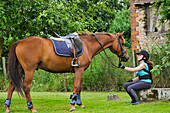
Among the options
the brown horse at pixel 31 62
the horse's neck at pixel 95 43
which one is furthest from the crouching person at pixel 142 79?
the brown horse at pixel 31 62

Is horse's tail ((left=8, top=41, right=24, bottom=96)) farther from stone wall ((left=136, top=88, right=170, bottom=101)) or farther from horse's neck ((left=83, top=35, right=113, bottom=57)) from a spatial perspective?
stone wall ((left=136, top=88, right=170, bottom=101))

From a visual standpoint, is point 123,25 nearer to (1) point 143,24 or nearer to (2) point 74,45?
(1) point 143,24

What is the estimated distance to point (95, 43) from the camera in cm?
796

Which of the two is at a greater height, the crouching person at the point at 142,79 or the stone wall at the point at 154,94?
the crouching person at the point at 142,79

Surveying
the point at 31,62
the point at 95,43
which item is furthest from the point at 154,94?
the point at 31,62

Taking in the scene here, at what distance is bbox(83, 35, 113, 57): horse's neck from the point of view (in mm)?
7836

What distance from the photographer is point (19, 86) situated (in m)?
6.80

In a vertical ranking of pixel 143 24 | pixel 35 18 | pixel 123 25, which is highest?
pixel 123 25

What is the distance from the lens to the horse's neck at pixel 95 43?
7.84 metres

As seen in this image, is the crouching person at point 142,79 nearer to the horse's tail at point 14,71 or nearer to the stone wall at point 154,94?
the stone wall at point 154,94

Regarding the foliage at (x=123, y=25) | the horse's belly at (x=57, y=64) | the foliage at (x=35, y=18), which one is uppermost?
the foliage at (x=123, y=25)

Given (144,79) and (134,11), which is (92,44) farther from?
(134,11)

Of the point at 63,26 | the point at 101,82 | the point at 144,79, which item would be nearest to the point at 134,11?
the point at 101,82

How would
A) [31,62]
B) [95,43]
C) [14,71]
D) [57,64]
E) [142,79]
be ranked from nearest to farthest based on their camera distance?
[31,62] < [14,71] < [57,64] < [95,43] < [142,79]
